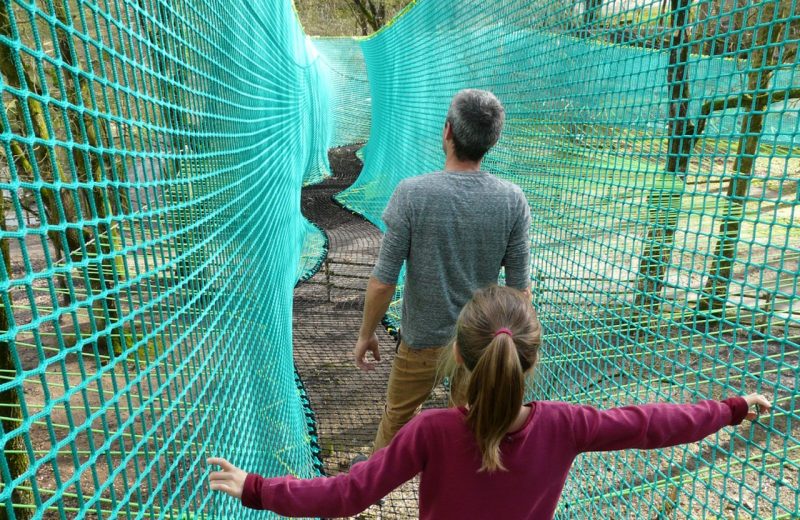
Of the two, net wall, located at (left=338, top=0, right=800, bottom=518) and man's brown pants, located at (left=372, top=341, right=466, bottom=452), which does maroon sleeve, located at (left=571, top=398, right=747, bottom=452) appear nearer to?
net wall, located at (left=338, top=0, right=800, bottom=518)

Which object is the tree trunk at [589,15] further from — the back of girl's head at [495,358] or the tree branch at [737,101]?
the back of girl's head at [495,358]

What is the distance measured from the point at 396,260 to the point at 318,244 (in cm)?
455

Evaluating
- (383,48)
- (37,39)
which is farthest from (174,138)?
(383,48)

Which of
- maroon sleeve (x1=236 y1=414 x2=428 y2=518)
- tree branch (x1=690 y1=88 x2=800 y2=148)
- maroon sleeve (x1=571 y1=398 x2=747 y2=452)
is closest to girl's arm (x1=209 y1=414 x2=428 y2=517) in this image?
maroon sleeve (x1=236 y1=414 x2=428 y2=518)

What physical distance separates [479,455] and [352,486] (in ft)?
0.89

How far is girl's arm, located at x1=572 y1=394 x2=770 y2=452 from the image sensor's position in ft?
3.86

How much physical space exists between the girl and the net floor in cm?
182

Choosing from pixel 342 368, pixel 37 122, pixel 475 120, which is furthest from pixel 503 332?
pixel 37 122

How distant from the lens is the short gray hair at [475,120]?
1745 mm

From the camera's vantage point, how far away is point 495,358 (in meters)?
1.07

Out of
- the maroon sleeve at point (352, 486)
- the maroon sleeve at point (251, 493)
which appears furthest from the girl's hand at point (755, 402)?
the maroon sleeve at point (251, 493)

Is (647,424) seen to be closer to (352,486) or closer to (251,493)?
(352,486)

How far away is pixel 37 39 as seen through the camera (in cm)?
89

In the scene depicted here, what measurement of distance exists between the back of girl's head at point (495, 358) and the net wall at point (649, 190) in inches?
29.1
